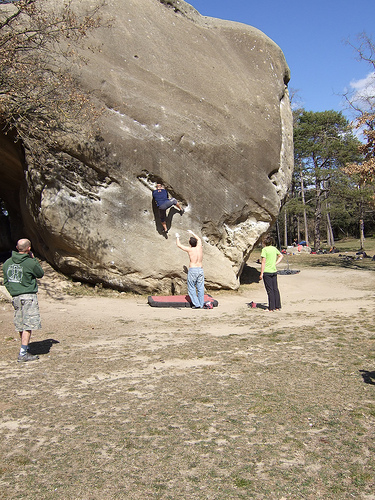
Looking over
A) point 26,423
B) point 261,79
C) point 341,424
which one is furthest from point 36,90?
point 341,424

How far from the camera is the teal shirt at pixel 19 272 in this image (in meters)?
5.45

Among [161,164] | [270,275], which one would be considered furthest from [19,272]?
[161,164]

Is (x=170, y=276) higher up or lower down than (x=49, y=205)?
lower down

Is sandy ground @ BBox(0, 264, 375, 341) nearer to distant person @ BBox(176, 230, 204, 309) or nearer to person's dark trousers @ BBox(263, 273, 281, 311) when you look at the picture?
person's dark trousers @ BBox(263, 273, 281, 311)

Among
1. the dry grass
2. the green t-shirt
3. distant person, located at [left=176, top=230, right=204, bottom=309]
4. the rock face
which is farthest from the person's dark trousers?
the dry grass

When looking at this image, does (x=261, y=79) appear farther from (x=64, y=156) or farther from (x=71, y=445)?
(x=71, y=445)

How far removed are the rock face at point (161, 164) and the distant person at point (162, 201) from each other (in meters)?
0.20

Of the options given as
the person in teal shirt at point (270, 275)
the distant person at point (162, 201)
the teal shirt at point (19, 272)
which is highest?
the distant person at point (162, 201)

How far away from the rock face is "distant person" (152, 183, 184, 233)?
0.20 meters

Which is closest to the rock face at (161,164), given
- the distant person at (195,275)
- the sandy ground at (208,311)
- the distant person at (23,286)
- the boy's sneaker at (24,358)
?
the sandy ground at (208,311)

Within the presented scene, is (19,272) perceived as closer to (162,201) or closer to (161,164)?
(162,201)

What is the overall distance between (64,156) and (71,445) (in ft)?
26.6

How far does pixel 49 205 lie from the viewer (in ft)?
33.7

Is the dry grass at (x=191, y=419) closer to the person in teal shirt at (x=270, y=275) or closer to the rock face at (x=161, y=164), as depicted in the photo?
the person in teal shirt at (x=270, y=275)
